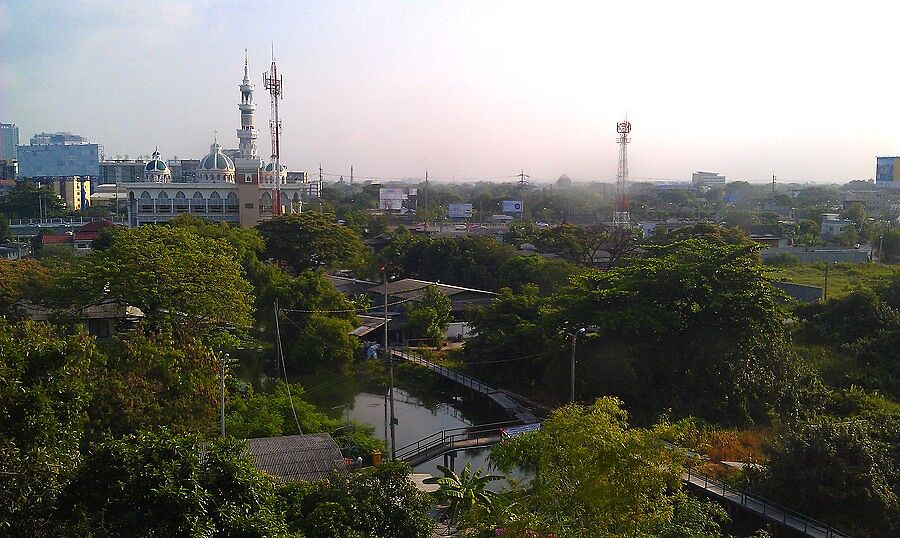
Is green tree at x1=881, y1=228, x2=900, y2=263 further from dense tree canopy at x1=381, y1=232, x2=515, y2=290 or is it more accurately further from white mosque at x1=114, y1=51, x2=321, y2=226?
white mosque at x1=114, y1=51, x2=321, y2=226

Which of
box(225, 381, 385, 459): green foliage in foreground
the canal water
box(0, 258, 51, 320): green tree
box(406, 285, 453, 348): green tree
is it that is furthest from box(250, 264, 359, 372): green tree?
box(225, 381, 385, 459): green foliage in foreground

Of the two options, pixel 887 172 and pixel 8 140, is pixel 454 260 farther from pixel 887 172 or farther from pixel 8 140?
pixel 8 140

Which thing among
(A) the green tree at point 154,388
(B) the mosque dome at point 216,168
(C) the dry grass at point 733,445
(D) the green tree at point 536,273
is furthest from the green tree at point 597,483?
(B) the mosque dome at point 216,168

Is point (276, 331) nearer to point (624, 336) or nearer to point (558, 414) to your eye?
point (624, 336)

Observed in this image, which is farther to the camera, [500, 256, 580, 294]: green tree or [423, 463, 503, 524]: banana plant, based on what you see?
[500, 256, 580, 294]: green tree

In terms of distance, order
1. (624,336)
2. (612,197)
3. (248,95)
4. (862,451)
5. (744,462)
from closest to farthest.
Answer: (862,451) → (744,462) → (624,336) → (248,95) → (612,197)

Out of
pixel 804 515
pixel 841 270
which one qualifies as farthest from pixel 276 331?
pixel 841 270

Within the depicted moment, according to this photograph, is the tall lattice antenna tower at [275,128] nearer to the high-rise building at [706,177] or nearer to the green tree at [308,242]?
the green tree at [308,242]
